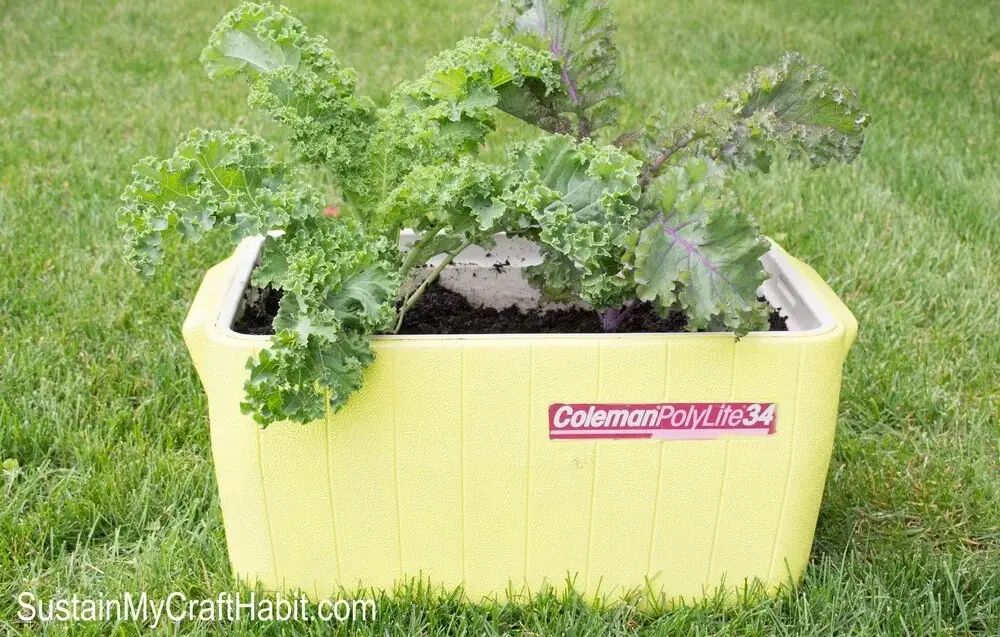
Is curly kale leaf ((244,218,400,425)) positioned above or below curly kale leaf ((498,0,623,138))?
below

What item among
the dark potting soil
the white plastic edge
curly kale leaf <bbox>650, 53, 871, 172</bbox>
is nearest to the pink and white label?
the white plastic edge

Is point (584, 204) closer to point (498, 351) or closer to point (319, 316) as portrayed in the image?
point (498, 351)

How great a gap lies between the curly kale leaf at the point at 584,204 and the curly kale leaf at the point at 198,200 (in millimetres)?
396

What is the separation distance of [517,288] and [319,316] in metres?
0.78

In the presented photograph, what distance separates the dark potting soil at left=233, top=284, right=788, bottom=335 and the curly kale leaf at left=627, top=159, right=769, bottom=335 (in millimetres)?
321

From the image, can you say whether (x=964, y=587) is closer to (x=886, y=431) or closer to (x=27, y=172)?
(x=886, y=431)

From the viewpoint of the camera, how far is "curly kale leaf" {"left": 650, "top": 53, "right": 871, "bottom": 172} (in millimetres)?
1925

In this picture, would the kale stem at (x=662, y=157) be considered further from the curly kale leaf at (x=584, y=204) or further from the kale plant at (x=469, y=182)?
the curly kale leaf at (x=584, y=204)

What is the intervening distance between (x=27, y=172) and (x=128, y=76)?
1591 mm

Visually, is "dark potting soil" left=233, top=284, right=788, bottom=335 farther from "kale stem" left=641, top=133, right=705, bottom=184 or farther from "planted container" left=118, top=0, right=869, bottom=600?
"kale stem" left=641, top=133, right=705, bottom=184

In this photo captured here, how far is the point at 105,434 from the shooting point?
2.50 m

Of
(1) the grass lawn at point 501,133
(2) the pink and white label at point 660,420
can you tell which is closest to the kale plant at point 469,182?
(2) the pink and white label at point 660,420

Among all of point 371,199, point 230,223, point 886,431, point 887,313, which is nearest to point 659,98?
point 887,313

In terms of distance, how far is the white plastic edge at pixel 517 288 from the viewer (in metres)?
1.76
